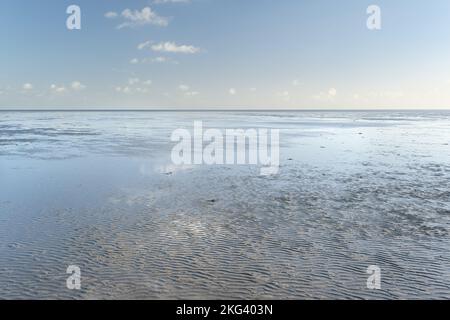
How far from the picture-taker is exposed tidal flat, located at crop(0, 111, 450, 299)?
7.07 meters

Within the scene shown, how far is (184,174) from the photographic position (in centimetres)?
1786

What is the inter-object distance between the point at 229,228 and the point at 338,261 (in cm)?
323

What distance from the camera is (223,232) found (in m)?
9.95

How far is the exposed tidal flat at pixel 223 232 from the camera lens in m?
7.07

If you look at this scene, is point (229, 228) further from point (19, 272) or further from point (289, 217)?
point (19, 272)

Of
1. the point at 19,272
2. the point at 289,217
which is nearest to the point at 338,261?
the point at 289,217

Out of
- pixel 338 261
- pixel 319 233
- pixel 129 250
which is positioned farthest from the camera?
pixel 319 233
